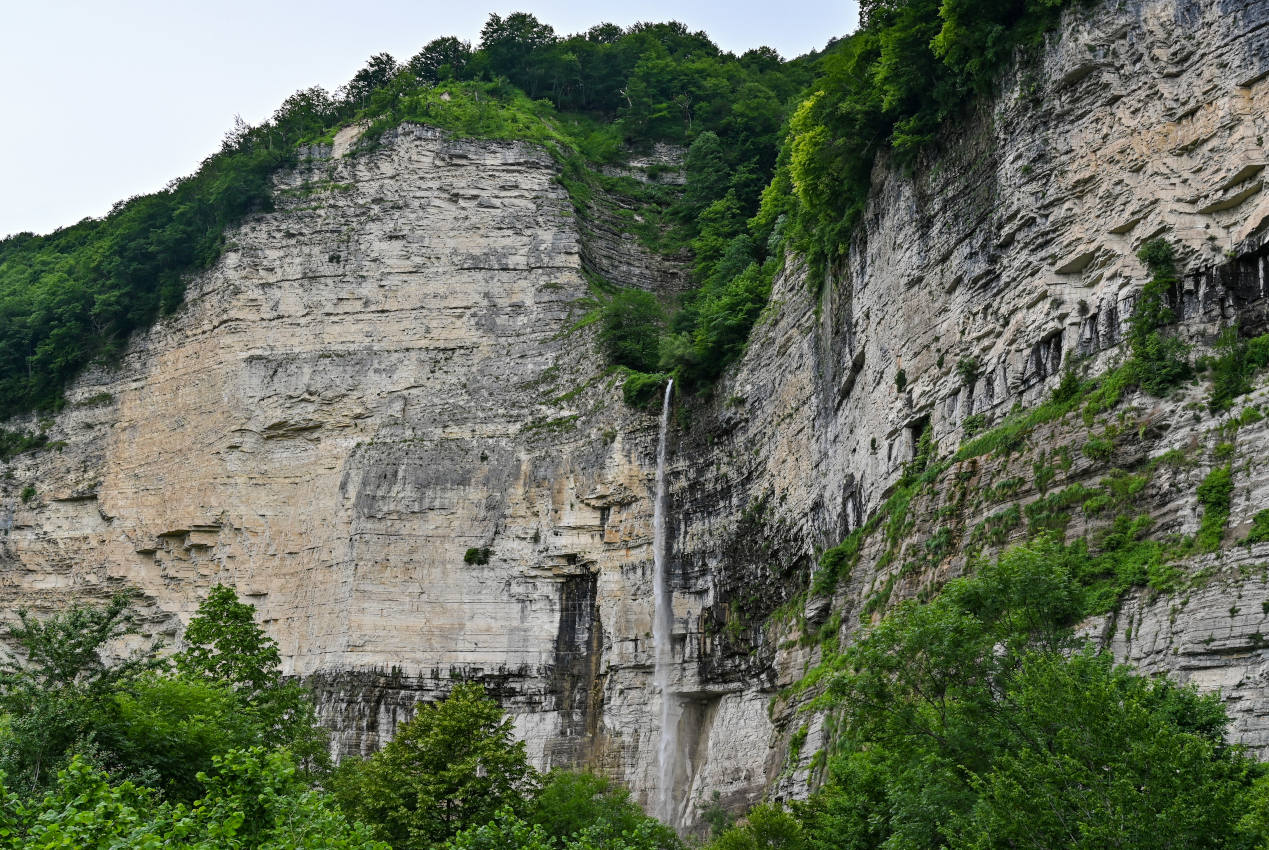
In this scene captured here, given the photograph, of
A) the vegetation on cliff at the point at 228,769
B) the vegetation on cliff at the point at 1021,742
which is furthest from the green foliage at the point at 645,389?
the vegetation on cliff at the point at 1021,742

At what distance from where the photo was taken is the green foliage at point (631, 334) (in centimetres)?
4922

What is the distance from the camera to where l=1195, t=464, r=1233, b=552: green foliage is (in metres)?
20.1

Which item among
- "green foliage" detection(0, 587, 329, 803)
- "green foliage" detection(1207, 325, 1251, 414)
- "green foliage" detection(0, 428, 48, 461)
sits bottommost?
"green foliage" detection(0, 587, 329, 803)

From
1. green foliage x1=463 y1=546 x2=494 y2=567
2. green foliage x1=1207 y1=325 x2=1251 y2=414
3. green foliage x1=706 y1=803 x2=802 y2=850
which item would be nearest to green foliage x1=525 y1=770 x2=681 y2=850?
green foliage x1=706 y1=803 x2=802 y2=850

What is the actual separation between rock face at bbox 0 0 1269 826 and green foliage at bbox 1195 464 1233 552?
26cm

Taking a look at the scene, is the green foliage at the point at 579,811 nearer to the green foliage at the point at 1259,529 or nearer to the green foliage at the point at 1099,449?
the green foliage at the point at 1099,449

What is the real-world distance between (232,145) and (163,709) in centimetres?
4335

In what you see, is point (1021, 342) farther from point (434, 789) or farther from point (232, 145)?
point (232, 145)

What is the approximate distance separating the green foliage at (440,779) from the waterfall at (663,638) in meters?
11.8

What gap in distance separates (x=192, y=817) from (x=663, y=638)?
28.5m

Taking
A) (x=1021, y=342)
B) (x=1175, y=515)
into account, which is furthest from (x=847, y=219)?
(x=1175, y=515)

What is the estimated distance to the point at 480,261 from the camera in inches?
2117

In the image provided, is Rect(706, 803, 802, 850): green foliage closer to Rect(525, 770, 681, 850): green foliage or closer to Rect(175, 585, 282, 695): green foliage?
Rect(525, 770, 681, 850): green foliage

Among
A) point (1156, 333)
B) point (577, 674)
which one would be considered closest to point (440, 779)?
point (1156, 333)
